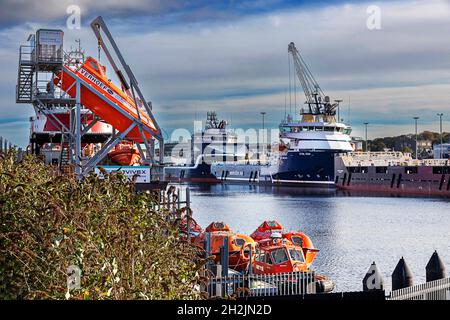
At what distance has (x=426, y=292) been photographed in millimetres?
17875

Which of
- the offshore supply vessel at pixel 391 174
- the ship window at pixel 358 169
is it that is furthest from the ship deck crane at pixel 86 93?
the ship window at pixel 358 169

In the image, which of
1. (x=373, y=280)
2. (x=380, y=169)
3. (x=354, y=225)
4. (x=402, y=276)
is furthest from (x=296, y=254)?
(x=380, y=169)

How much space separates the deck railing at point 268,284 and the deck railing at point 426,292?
4608mm

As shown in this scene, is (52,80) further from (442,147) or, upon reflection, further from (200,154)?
(442,147)

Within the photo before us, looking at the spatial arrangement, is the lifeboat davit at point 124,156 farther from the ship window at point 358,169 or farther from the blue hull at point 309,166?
the blue hull at point 309,166

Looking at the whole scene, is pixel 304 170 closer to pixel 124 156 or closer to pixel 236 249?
pixel 124 156

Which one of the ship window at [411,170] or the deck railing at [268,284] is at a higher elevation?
the ship window at [411,170]

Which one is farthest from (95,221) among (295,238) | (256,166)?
(256,166)

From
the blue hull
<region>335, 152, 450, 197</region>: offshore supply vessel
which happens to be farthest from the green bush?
the blue hull

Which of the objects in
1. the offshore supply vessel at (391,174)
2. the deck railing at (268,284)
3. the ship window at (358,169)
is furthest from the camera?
the ship window at (358,169)

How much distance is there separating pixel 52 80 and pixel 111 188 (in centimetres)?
2340

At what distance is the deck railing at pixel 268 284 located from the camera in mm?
20294

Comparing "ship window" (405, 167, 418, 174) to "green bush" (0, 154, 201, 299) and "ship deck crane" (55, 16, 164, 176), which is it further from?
"green bush" (0, 154, 201, 299)

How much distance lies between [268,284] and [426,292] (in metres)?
5.79
